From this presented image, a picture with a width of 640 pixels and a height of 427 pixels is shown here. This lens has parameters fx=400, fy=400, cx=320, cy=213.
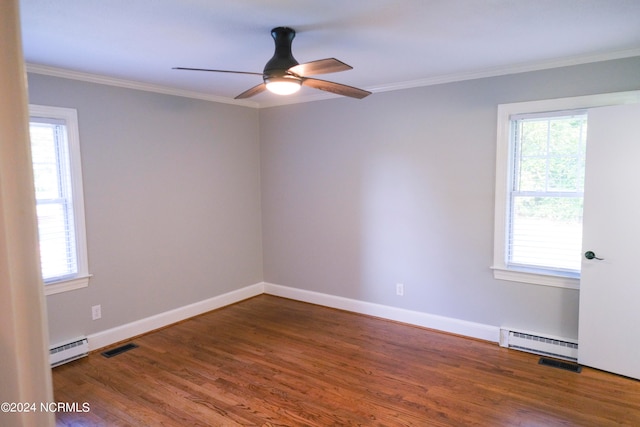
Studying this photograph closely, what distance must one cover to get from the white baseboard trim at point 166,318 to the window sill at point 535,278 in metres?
3.01

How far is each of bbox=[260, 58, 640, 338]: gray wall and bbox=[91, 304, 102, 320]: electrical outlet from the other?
2147mm

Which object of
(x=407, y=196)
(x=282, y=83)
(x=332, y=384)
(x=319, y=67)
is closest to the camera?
(x=319, y=67)

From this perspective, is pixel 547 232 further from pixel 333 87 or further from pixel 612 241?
pixel 333 87

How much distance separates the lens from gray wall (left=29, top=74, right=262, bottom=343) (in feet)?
11.9

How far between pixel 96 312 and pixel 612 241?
443 centimetres

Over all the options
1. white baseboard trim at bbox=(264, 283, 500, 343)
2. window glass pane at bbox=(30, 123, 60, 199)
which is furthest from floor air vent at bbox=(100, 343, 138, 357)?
white baseboard trim at bbox=(264, 283, 500, 343)

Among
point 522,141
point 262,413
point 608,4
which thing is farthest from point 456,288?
point 608,4

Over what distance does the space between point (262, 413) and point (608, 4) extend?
10.5 feet

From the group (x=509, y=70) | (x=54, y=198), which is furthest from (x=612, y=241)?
(x=54, y=198)

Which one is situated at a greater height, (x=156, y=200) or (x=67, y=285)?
(x=156, y=200)

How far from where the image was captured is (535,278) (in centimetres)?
352

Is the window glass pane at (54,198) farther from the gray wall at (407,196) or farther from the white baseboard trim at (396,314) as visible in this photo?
the white baseboard trim at (396,314)

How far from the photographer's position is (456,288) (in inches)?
156

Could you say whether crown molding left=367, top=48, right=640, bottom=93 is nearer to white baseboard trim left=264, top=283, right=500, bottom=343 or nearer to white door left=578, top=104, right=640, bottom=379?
white door left=578, top=104, right=640, bottom=379
